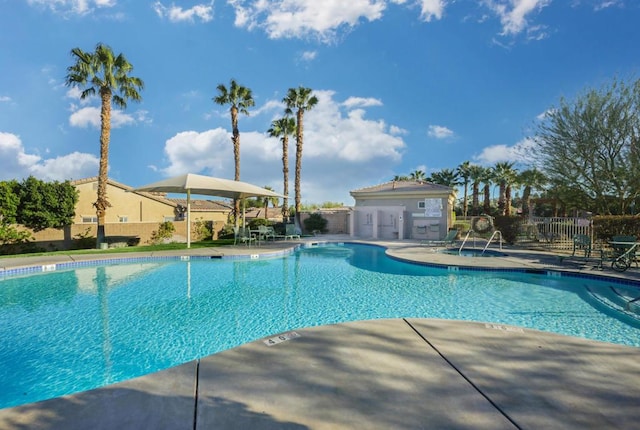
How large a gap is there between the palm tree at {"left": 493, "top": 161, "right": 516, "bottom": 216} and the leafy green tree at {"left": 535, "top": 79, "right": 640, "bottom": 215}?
71.2 ft

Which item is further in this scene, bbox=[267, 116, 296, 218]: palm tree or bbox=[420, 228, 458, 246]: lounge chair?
bbox=[267, 116, 296, 218]: palm tree

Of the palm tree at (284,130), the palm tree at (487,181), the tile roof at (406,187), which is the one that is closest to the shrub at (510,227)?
the tile roof at (406,187)

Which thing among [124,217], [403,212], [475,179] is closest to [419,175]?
[475,179]

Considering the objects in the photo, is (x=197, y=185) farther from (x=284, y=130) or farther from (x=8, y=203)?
(x=284, y=130)

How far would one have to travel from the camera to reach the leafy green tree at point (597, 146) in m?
14.7

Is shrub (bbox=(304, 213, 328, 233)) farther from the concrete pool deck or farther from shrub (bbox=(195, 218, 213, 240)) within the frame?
the concrete pool deck

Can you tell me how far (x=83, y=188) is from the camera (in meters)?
23.1

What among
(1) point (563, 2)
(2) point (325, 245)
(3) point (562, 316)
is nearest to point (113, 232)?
(2) point (325, 245)

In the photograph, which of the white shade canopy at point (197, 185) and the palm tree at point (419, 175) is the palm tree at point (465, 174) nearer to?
the palm tree at point (419, 175)

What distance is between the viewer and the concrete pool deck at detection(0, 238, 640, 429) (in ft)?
7.21

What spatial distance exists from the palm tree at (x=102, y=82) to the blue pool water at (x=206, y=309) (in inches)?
318

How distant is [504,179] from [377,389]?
137 ft

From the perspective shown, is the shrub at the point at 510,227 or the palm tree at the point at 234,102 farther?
the palm tree at the point at 234,102

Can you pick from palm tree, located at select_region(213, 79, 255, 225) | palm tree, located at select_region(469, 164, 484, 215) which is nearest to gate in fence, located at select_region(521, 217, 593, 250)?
palm tree, located at select_region(213, 79, 255, 225)
